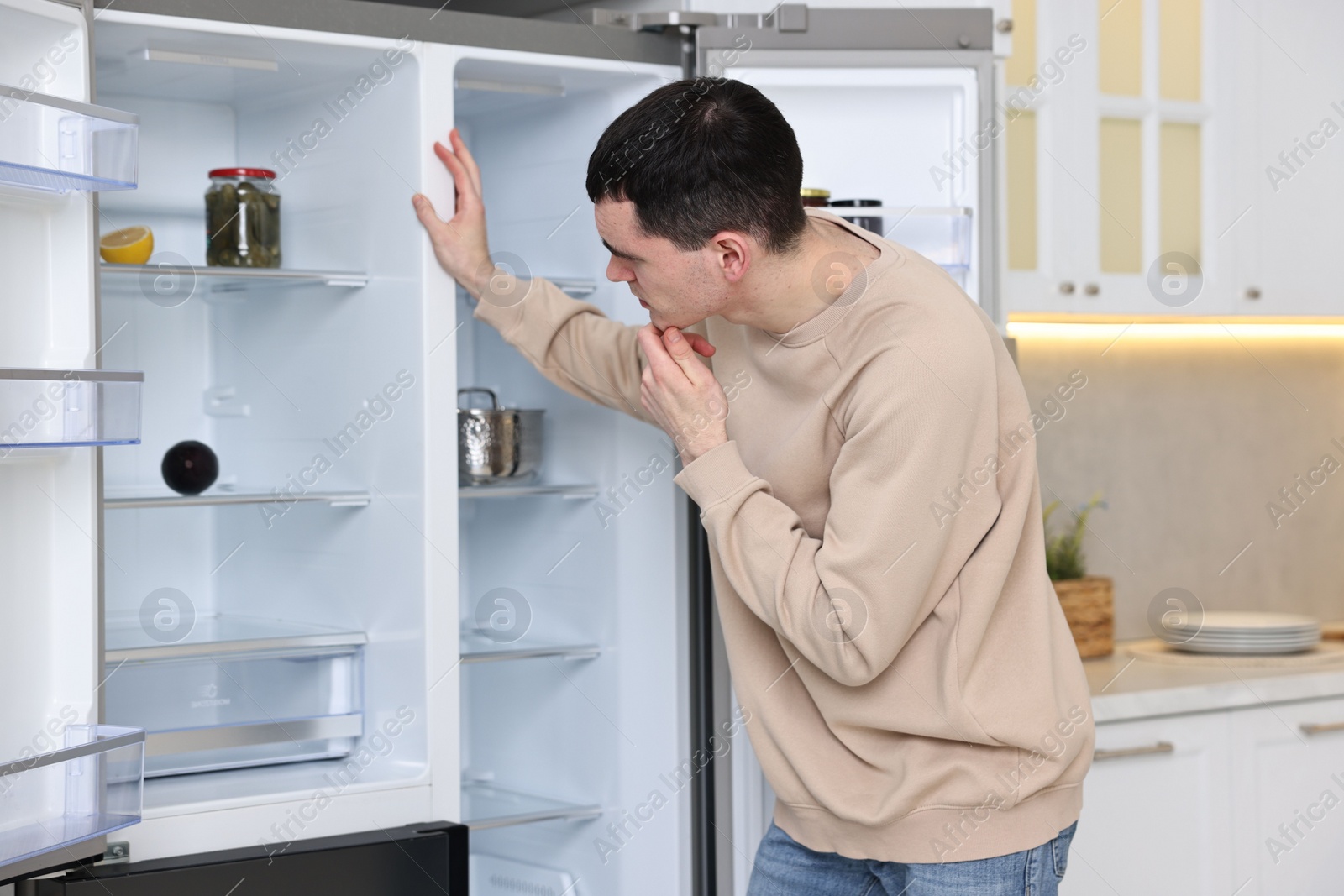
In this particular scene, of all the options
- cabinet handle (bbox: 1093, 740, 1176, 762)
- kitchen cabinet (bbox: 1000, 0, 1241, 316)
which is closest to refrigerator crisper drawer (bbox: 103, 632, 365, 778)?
cabinet handle (bbox: 1093, 740, 1176, 762)

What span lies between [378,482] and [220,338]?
42cm

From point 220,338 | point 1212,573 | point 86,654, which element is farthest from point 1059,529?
point 86,654

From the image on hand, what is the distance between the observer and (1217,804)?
7.66 feet

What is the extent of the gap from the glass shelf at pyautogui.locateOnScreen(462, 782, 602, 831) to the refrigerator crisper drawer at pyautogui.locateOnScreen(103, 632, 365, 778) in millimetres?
245

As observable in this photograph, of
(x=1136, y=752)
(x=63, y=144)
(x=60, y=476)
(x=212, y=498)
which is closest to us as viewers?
(x=63, y=144)

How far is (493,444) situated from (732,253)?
1.92 feet

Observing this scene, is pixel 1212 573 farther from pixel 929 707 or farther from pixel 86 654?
pixel 86 654

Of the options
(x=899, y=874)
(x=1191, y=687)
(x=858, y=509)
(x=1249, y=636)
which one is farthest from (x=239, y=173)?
(x=1249, y=636)

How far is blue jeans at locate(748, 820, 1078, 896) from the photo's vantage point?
1.44m

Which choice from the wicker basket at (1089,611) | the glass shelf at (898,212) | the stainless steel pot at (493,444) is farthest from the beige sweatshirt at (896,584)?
the wicker basket at (1089,611)

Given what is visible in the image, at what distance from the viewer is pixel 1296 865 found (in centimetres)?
239

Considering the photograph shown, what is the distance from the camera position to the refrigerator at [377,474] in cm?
142

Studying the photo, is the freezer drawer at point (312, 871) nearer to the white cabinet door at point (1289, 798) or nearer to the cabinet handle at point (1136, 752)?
the cabinet handle at point (1136, 752)

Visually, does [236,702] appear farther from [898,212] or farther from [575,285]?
[898,212]
